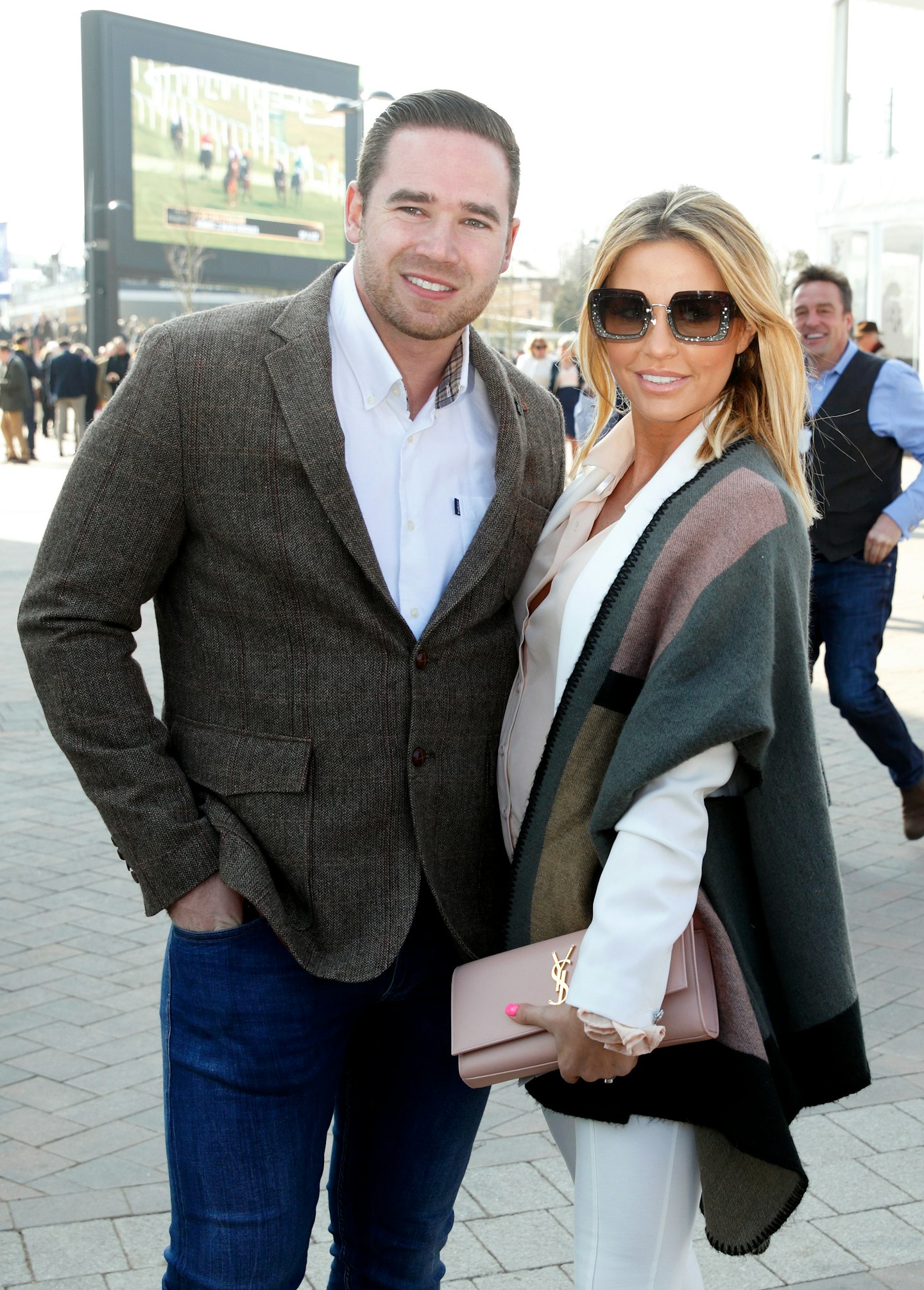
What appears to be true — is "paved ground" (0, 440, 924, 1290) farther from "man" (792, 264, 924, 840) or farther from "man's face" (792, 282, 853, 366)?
"man's face" (792, 282, 853, 366)

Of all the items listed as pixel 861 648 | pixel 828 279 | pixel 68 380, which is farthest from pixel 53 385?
pixel 861 648

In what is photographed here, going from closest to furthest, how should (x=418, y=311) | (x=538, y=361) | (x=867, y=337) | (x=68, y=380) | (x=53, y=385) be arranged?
(x=418, y=311) < (x=867, y=337) < (x=538, y=361) < (x=68, y=380) < (x=53, y=385)

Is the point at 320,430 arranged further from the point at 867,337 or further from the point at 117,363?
the point at 117,363

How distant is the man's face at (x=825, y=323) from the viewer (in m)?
6.11

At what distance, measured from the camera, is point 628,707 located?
200 cm

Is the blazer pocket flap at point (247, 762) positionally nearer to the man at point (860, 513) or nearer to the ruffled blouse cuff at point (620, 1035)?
the ruffled blouse cuff at point (620, 1035)

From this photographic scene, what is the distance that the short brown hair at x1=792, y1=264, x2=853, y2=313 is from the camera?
6234 millimetres

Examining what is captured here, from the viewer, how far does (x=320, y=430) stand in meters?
2.14

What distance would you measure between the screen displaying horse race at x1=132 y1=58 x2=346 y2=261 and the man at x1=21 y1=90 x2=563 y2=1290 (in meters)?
50.8

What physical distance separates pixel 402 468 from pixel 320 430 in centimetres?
16

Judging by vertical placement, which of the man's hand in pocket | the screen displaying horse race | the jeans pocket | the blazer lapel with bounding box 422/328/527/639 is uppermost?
the screen displaying horse race

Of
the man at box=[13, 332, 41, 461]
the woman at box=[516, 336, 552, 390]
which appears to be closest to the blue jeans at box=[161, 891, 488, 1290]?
the woman at box=[516, 336, 552, 390]

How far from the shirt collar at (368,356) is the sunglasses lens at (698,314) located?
38 centimetres

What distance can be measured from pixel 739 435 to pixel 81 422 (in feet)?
91.1
